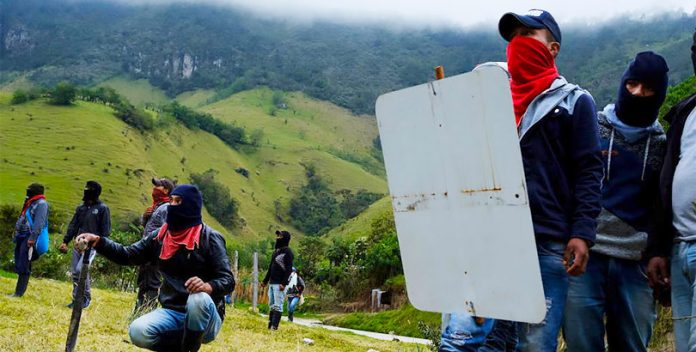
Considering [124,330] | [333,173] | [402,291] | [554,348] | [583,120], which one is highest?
[583,120]

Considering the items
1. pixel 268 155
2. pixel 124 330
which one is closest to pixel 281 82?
pixel 268 155

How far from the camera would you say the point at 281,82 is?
160250mm

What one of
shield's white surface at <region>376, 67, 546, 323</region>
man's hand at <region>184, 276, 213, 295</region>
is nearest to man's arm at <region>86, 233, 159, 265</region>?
man's hand at <region>184, 276, 213, 295</region>

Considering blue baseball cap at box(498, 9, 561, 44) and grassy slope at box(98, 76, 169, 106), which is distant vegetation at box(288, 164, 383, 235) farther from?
blue baseball cap at box(498, 9, 561, 44)

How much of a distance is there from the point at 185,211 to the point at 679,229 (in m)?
3.03

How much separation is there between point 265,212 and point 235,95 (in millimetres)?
69955

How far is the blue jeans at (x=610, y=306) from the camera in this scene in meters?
3.22

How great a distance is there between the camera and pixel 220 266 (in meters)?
4.85

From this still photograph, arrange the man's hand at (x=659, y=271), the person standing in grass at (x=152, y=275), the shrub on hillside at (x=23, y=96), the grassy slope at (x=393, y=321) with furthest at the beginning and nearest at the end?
1. the shrub on hillside at (x=23, y=96)
2. the grassy slope at (x=393, y=321)
3. the person standing in grass at (x=152, y=275)
4. the man's hand at (x=659, y=271)

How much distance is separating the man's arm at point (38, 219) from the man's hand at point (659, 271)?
8073 millimetres

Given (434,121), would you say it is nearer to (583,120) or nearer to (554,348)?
(583,120)

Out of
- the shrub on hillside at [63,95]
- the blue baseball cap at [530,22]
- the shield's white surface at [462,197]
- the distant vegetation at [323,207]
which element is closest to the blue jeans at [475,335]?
the shield's white surface at [462,197]

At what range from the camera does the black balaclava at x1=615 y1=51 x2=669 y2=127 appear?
3.43 m

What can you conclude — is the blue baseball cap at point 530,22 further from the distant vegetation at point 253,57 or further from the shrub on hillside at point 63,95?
the distant vegetation at point 253,57
